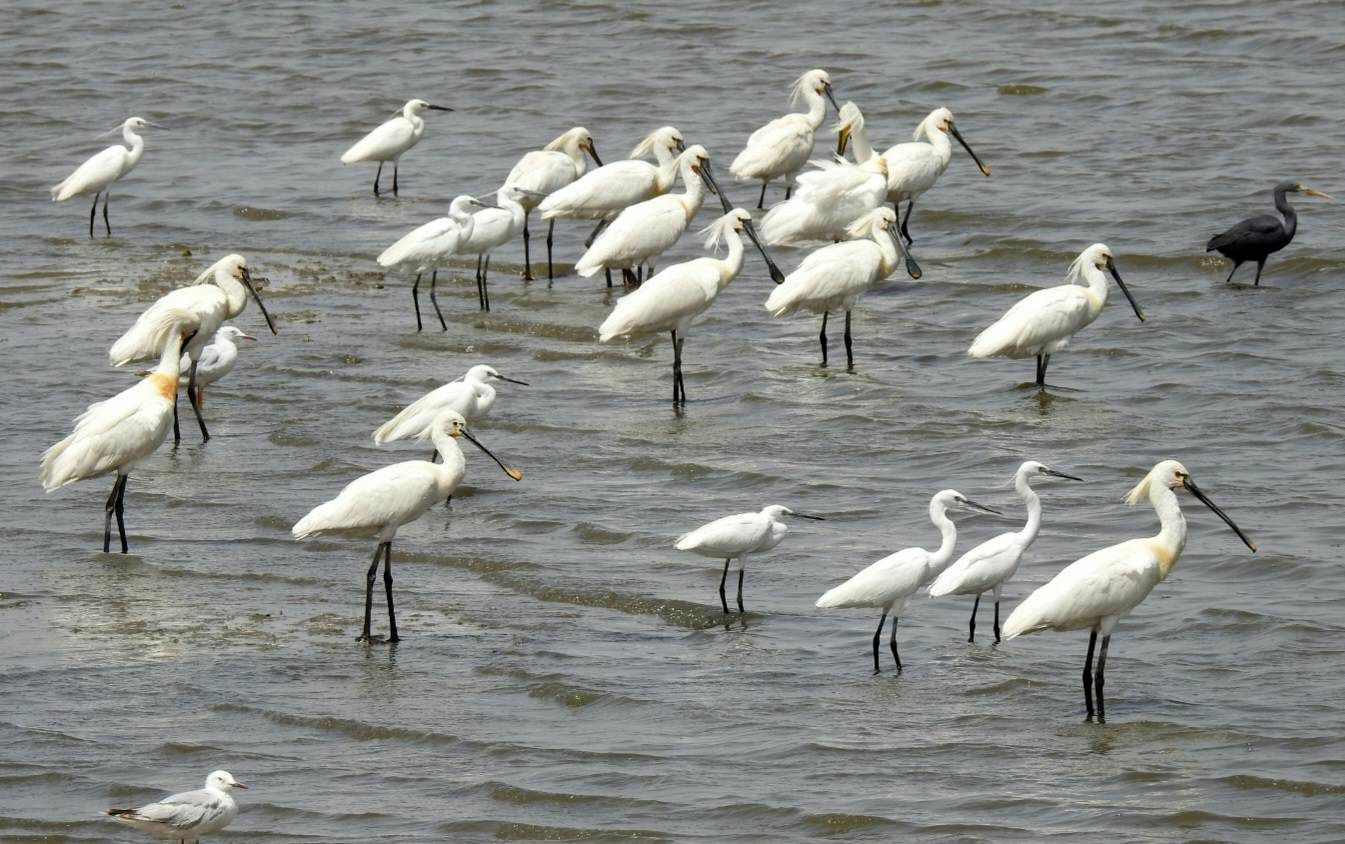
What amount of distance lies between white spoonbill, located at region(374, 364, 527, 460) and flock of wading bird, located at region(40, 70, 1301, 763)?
0.01 m

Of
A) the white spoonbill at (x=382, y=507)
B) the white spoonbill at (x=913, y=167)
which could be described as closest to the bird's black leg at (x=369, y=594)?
the white spoonbill at (x=382, y=507)

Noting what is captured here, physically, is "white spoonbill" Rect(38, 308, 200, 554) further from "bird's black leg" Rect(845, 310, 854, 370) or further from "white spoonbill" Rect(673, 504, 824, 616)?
"bird's black leg" Rect(845, 310, 854, 370)

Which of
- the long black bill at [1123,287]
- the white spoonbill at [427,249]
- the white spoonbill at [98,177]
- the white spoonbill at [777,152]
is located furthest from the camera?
the white spoonbill at [98,177]

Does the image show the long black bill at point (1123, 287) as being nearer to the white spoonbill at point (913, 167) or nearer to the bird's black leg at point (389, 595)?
the white spoonbill at point (913, 167)

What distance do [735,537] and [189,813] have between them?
361cm

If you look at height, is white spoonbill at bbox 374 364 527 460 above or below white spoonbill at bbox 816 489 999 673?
below

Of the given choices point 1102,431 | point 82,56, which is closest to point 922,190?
point 1102,431

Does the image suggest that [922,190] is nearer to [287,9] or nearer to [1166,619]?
[1166,619]

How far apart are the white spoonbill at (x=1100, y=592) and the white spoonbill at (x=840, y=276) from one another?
20.0ft

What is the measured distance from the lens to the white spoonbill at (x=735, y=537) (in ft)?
34.0

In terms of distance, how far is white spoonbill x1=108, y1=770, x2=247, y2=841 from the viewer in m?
7.33

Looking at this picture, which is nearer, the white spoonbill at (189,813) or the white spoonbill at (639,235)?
the white spoonbill at (189,813)

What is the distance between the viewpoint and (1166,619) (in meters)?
10.3

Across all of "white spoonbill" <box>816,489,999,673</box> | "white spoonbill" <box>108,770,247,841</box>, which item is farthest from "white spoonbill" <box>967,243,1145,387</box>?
"white spoonbill" <box>108,770,247,841</box>
